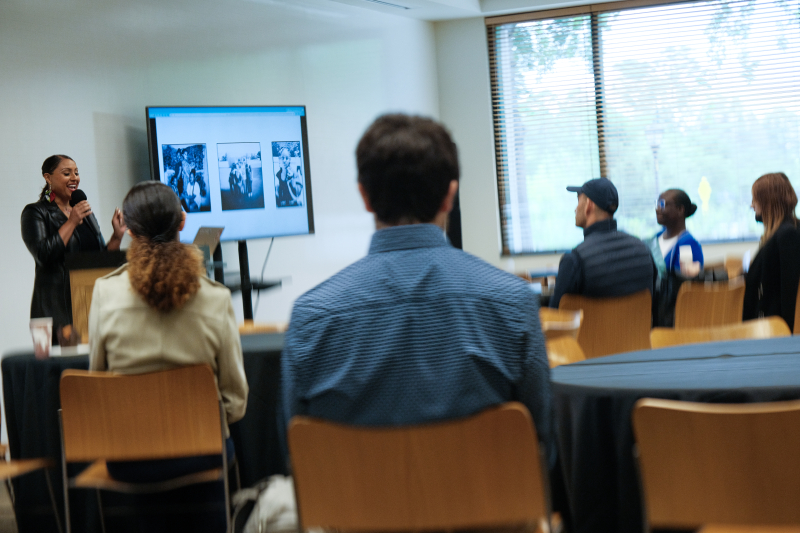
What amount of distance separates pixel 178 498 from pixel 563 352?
4.24 feet

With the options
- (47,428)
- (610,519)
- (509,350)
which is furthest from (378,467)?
(47,428)

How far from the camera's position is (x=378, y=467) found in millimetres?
1292

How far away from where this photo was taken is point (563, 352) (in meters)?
2.61

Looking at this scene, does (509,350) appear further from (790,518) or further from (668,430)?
(790,518)

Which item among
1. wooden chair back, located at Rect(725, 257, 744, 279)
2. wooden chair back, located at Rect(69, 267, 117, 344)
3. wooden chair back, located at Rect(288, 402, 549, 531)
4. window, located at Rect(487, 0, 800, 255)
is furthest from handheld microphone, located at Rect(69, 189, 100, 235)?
wooden chair back, located at Rect(725, 257, 744, 279)

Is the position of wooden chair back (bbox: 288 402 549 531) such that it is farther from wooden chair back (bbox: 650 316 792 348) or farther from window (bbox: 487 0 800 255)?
window (bbox: 487 0 800 255)

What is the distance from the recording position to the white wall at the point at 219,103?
445 centimetres

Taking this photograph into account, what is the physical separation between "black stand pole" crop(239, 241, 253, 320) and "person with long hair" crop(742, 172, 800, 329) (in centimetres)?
311

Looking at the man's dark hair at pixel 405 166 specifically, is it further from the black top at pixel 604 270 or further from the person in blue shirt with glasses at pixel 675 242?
the person in blue shirt with glasses at pixel 675 242

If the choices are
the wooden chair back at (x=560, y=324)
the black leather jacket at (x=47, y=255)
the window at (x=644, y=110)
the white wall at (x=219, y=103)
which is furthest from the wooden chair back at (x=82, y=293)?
the window at (x=644, y=110)

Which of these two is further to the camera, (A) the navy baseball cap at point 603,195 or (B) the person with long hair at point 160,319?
(A) the navy baseball cap at point 603,195

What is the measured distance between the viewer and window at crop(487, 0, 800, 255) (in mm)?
7117

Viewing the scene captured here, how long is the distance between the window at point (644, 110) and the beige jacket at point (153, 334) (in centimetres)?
569

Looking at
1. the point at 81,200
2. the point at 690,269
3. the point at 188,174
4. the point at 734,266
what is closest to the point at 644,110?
the point at 734,266
